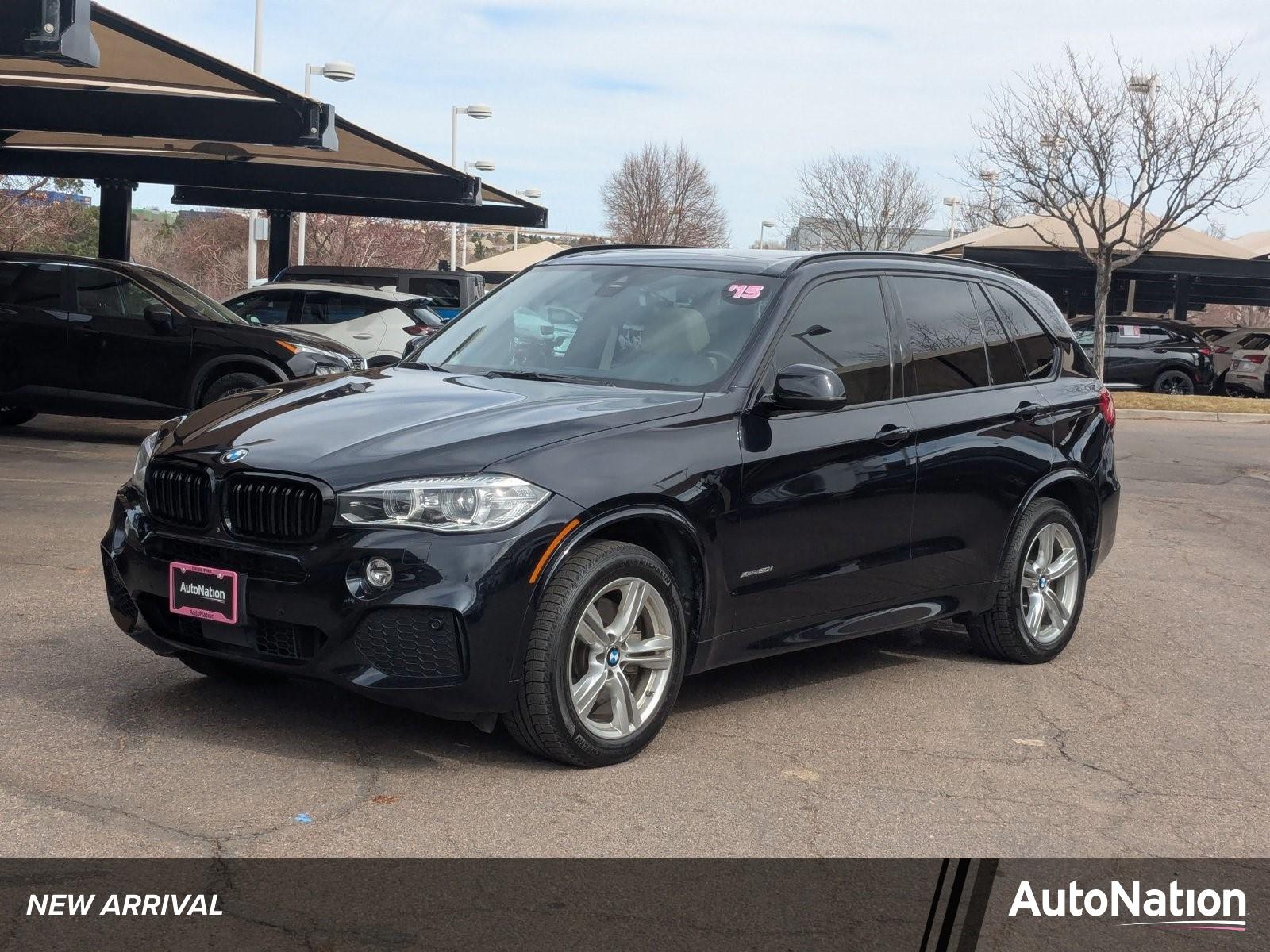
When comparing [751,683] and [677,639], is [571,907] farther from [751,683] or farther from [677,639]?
[751,683]

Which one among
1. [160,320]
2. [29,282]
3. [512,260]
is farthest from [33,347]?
[512,260]

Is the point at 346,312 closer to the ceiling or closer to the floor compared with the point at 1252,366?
closer to the ceiling

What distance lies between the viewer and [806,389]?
533 cm

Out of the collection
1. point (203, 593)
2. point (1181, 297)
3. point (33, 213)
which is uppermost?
point (33, 213)

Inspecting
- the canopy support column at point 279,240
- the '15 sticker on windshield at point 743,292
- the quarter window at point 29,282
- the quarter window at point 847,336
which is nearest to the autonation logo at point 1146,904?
the quarter window at point 847,336

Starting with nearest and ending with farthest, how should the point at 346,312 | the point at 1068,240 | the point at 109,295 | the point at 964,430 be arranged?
the point at 964,430
the point at 109,295
the point at 346,312
the point at 1068,240

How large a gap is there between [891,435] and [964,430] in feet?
1.81

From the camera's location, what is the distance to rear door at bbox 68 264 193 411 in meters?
14.1

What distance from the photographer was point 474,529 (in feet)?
15.1

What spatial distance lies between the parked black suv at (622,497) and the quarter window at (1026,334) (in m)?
0.02

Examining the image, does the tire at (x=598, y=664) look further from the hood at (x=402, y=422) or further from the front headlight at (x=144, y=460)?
the front headlight at (x=144, y=460)

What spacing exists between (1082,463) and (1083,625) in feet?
3.61

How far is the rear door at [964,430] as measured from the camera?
243 inches

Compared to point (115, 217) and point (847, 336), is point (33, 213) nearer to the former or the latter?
point (115, 217)
